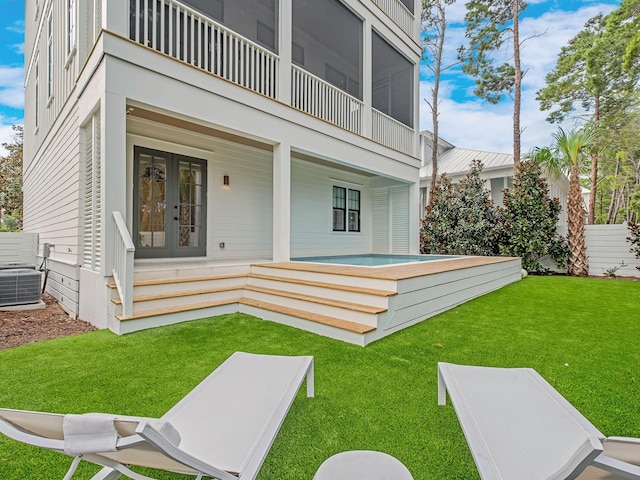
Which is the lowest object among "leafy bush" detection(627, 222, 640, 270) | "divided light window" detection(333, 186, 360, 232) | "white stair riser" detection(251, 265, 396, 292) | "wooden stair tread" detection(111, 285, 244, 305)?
"wooden stair tread" detection(111, 285, 244, 305)

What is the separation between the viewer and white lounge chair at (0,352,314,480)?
984 millimetres

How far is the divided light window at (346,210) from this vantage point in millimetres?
10156

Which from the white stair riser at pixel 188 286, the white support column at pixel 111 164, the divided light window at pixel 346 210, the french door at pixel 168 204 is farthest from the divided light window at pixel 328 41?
the white stair riser at pixel 188 286

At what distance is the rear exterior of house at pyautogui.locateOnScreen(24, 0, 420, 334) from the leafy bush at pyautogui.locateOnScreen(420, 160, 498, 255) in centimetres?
135

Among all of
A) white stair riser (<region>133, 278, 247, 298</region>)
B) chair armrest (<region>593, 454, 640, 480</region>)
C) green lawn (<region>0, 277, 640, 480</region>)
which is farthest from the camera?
white stair riser (<region>133, 278, 247, 298</region>)

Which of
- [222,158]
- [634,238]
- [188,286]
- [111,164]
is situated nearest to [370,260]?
[222,158]

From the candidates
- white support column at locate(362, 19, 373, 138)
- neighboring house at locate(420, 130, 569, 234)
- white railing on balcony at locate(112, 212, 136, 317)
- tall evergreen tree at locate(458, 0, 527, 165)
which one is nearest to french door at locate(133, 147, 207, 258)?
white railing on balcony at locate(112, 212, 136, 317)

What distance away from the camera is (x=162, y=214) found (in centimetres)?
634

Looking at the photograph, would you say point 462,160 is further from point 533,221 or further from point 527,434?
point 527,434

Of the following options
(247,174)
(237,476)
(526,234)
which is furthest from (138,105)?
(526,234)

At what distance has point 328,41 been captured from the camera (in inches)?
372

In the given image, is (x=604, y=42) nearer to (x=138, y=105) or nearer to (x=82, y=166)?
(x=138, y=105)

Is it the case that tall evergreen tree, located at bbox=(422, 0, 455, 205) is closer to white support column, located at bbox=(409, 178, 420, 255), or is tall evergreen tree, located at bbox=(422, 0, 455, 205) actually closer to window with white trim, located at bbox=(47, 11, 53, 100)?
white support column, located at bbox=(409, 178, 420, 255)

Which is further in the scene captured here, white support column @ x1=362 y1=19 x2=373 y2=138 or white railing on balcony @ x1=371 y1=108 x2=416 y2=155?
white railing on balcony @ x1=371 y1=108 x2=416 y2=155
